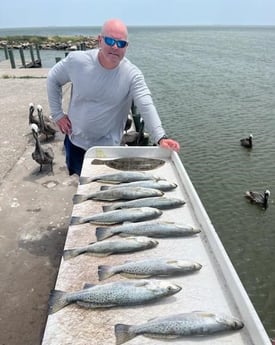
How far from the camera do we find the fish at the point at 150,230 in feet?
11.6

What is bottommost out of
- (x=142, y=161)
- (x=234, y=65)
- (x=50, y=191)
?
(x=234, y=65)

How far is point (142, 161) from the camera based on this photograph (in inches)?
202

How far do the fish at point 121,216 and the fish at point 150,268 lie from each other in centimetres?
74

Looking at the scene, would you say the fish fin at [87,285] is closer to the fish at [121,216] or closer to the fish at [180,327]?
the fish at [180,327]

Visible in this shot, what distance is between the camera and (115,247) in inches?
133

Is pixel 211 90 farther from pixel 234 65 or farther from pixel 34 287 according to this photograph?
pixel 34 287

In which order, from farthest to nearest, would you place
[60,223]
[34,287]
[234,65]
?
[234,65] → [60,223] → [34,287]

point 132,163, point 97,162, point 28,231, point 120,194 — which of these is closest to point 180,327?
point 120,194

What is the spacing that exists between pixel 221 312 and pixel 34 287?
360 cm

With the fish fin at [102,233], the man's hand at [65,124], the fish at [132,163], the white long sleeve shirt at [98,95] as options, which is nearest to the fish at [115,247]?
the fish fin at [102,233]

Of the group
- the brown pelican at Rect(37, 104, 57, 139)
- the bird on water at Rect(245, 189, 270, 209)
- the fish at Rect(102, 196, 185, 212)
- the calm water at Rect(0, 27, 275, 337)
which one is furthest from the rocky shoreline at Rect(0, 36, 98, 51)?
the fish at Rect(102, 196, 185, 212)

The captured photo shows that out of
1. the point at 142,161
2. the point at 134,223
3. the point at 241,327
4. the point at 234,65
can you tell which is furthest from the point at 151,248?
the point at 234,65

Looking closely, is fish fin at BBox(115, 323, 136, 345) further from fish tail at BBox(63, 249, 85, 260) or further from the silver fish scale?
fish tail at BBox(63, 249, 85, 260)

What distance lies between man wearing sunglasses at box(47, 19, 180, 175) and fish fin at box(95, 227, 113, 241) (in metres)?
1.78
